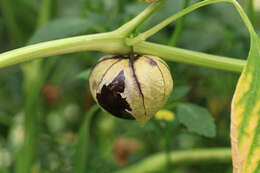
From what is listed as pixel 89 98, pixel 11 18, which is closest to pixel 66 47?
pixel 11 18

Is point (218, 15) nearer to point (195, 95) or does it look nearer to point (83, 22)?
point (195, 95)

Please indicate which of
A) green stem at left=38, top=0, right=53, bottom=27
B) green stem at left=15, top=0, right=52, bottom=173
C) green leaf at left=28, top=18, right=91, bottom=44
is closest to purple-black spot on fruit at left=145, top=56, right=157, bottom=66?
green leaf at left=28, top=18, right=91, bottom=44

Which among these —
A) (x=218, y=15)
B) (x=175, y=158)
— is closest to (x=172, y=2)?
(x=218, y=15)

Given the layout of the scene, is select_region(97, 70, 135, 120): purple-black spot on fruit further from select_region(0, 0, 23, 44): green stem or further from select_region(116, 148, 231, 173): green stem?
select_region(0, 0, 23, 44): green stem

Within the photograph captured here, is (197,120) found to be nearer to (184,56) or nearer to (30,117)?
(184,56)

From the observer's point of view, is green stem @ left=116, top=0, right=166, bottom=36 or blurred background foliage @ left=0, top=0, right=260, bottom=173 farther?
blurred background foliage @ left=0, top=0, right=260, bottom=173

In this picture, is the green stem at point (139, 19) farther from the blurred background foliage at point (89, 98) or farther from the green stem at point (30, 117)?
the green stem at point (30, 117)
